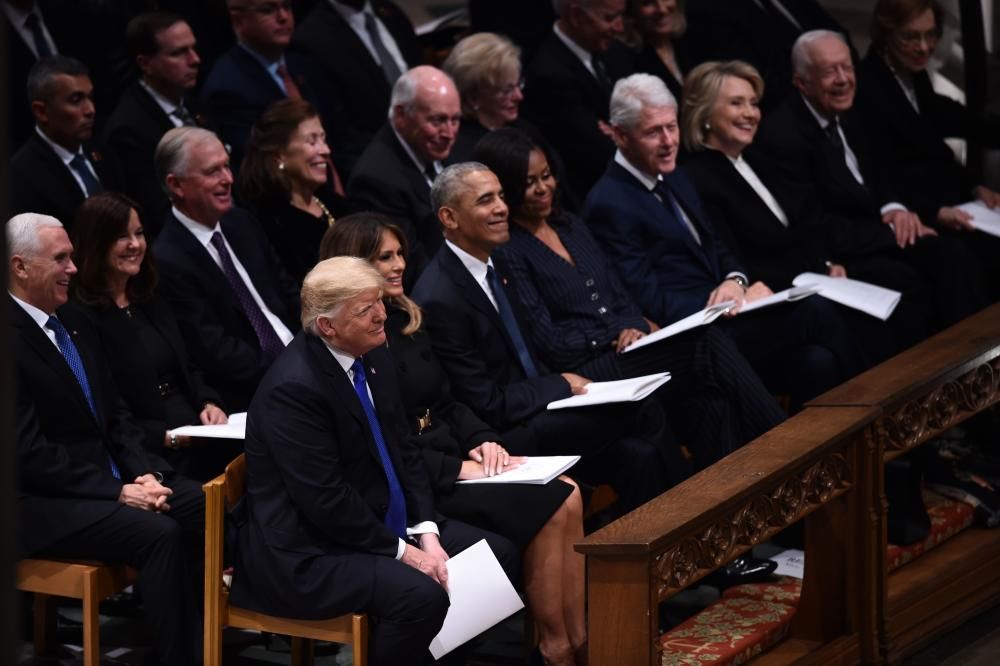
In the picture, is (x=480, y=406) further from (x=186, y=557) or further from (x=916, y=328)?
(x=916, y=328)

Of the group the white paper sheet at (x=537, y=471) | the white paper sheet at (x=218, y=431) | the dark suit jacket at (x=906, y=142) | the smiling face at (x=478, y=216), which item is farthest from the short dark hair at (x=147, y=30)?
the dark suit jacket at (x=906, y=142)

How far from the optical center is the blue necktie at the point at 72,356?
3377 mm

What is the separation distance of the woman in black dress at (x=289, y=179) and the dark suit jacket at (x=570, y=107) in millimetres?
1198

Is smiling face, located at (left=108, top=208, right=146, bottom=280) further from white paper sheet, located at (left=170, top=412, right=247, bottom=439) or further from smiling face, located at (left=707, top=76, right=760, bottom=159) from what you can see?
smiling face, located at (left=707, top=76, right=760, bottom=159)

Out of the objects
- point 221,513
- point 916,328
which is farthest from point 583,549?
point 916,328

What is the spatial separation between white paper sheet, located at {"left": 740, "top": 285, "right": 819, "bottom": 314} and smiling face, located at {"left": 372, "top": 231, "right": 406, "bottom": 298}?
1.19m

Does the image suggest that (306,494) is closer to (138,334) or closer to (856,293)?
(138,334)

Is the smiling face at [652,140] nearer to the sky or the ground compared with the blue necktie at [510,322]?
nearer to the sky

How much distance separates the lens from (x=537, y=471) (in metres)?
3.36

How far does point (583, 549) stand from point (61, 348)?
1368mm

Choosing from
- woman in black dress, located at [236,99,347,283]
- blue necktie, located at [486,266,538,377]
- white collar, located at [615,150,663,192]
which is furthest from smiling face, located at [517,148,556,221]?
woman in black dress, located at [236,99,347,283]

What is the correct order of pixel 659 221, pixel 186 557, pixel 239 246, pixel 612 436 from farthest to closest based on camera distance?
pixel 659 221, pixel 239 246, pixel 612 436, pixel 186 557

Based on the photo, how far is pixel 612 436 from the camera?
150 inches

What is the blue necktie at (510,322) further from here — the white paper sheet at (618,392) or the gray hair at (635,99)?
the gray hair at (635,99)
